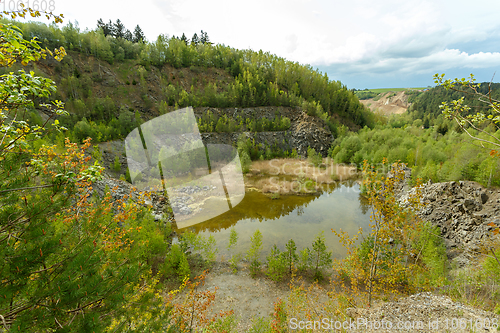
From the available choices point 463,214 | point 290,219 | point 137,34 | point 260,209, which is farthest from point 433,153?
point 137,34

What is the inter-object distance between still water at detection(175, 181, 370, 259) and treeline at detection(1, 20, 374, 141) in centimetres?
2606

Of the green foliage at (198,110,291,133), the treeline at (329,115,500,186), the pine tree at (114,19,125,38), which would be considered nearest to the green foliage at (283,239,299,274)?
the treeline at (329,115,500,186)

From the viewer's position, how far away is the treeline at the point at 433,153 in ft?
51.7

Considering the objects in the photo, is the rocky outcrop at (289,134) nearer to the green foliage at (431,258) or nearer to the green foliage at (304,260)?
the green foliage at (304,260)

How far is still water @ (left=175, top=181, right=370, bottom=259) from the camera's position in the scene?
15688mm

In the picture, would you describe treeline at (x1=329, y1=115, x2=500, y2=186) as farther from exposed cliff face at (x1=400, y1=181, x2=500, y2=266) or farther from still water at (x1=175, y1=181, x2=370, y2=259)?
still water at (x1=175, y1=181, x2=370, y2=259)

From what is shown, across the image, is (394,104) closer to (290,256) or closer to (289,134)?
(289,134)

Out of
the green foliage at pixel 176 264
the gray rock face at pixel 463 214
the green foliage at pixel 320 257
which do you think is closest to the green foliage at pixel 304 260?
the green foliage at pixel 320 257

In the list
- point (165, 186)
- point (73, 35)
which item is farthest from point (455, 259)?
point (73, 35)

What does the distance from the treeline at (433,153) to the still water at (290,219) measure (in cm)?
714

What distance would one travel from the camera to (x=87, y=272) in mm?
2787

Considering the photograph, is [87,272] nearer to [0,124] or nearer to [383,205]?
[0,124]

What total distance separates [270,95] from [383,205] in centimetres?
4431

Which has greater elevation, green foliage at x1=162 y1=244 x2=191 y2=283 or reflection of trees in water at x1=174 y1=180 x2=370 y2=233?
green foliage at x1=162 y1=244 x2=191 y2=283
